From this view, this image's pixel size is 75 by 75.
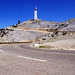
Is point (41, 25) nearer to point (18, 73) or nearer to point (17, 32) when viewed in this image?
point (17, 32)

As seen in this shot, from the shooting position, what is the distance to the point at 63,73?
4.62 meters

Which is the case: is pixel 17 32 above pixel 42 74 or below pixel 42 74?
above

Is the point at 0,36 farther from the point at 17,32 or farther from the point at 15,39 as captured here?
the point at 15,39

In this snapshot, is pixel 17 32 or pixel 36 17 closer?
pixel 17 32

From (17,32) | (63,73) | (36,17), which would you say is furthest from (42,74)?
(36,17)

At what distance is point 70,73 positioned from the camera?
4602mm

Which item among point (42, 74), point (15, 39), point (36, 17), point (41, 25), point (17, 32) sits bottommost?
point (42, 74)

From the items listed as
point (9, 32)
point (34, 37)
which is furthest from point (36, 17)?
point (34, 37)

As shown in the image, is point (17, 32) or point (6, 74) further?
point (17, 32)

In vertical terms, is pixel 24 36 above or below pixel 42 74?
above

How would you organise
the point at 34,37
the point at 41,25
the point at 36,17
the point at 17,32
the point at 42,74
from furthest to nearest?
the point at 36,17 < the point at 41,25 < the point at 17,32 < the point at 34,37 < the point at 42,74

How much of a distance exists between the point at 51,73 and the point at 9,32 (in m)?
67.6

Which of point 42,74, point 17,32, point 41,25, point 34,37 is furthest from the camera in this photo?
point 41,25

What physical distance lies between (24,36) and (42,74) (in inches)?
2306
